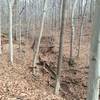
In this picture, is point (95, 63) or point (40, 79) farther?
point (40, 79)

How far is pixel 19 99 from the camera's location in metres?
8.61

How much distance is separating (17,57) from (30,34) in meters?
9.45

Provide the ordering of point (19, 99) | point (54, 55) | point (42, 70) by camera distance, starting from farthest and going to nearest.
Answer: point (54, 55)
point (42, 70)
point (19, 99)

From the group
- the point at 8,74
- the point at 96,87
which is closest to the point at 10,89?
the point at 8,74

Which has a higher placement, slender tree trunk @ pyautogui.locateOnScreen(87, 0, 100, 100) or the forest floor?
slender tree trunk @ pyautogui.locateOnScreen(87, 0, 100, 100)

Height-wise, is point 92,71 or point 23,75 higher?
point 92,71

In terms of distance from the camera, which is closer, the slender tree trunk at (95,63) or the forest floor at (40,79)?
the slender tree trunk at (95,63)

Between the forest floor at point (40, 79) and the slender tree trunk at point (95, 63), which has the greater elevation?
the slender tree trunk at point (95, 63)

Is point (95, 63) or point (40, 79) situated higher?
point (95, 63)

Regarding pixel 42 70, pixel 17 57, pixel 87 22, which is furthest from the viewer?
pixel 87 22

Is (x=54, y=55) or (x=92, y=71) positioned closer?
(x=92, y=71)

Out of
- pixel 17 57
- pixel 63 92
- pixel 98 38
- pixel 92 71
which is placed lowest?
pixel 63 92

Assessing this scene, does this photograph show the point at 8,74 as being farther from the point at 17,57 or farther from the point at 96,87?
the point at 96,87

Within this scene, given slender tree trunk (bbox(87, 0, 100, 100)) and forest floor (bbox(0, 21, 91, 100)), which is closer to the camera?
slender tree trunk (bbox(87, 0, 100, 100))
